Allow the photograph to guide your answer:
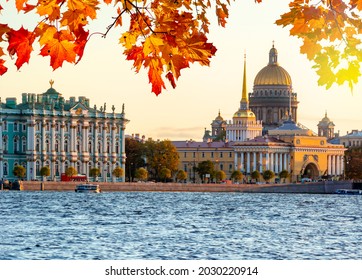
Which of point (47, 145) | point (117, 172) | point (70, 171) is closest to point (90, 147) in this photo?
point (117, 172)

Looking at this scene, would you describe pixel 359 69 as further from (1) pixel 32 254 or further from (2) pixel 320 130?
(2) pixel 320 130

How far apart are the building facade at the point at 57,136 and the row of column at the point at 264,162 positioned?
24.0 metres

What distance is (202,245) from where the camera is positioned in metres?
30.4

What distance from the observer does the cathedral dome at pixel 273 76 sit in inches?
5689

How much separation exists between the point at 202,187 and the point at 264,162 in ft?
80.3

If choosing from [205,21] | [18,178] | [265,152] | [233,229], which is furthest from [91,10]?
[265,152]

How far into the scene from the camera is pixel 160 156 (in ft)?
350

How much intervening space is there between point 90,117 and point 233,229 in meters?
59.3

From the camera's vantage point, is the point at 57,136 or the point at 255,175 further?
the point at 255,175

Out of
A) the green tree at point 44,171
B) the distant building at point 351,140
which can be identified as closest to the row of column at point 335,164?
the distant building at point 351,140

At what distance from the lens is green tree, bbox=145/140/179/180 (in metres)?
106

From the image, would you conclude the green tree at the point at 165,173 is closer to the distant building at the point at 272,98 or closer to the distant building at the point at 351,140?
the distant building at the point at 272,98

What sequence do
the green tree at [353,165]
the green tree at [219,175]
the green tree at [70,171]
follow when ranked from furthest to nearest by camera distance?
the green tree at [353,165], the green tree at [219,175], the green tree at [70,171]

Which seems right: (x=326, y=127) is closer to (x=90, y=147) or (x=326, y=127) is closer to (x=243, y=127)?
(x=243, y=127)
